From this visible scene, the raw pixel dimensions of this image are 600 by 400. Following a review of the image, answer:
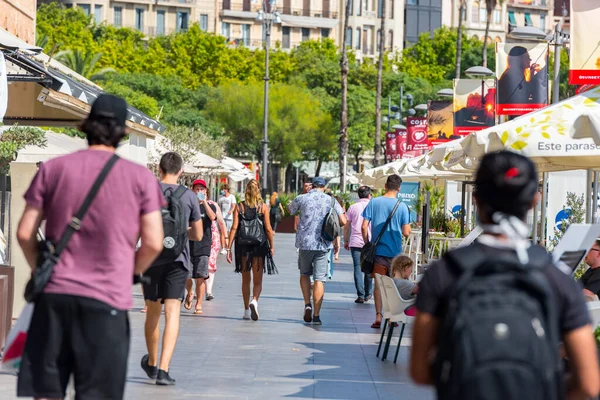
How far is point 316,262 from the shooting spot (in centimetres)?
1430

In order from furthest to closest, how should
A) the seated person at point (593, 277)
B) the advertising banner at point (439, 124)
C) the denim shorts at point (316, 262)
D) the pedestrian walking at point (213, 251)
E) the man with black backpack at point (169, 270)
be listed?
1. the advertising banner at point (439, 124)
2. the pedestrian walking at point (213, 251)
3. the denim shorts at point (316, 262)
4. the man with black backpack at point (169, 270)
5. the seated person at point (593, 277)

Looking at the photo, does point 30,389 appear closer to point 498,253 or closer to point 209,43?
point 498,253

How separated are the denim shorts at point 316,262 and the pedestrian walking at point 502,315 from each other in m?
10.1

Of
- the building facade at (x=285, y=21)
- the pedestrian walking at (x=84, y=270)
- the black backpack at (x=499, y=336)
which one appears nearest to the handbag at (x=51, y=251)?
the pedestrian walking at (x=84, y=270)

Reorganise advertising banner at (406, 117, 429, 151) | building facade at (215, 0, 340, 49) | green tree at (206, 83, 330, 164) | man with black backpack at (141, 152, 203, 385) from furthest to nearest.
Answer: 1. building facade at (215, 0, 340, 49)
2. green tree at (206, 83, 330, 164)
3. advertising banner at (406, 117, 429, 151)
4. man with black backpack at (141, 152, 203, 385)

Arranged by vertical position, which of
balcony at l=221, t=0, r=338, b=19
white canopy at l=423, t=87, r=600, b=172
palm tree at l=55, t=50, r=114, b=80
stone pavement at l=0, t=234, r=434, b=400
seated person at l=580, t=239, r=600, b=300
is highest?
balcony at l=221, t=0, r=338, b=19

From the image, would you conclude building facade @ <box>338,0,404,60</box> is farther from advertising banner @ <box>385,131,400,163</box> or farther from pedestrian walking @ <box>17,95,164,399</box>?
pedestrian walking @ <box>17,95,164,399</box>

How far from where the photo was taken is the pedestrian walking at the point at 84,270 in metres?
5.16

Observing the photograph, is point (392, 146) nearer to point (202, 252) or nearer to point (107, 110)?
point (202, 252)

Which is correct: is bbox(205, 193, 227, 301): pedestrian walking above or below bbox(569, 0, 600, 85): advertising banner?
below

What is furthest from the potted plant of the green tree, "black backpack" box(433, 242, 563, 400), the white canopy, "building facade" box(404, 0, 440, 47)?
"building facade" box(404, 0, 440, 47)

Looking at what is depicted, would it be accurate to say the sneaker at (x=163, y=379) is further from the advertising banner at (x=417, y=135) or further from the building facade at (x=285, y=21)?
the building facade at (x=285, y=21)

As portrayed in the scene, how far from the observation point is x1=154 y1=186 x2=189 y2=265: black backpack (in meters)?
9.20

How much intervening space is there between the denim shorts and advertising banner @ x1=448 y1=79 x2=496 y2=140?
11.8 meters
